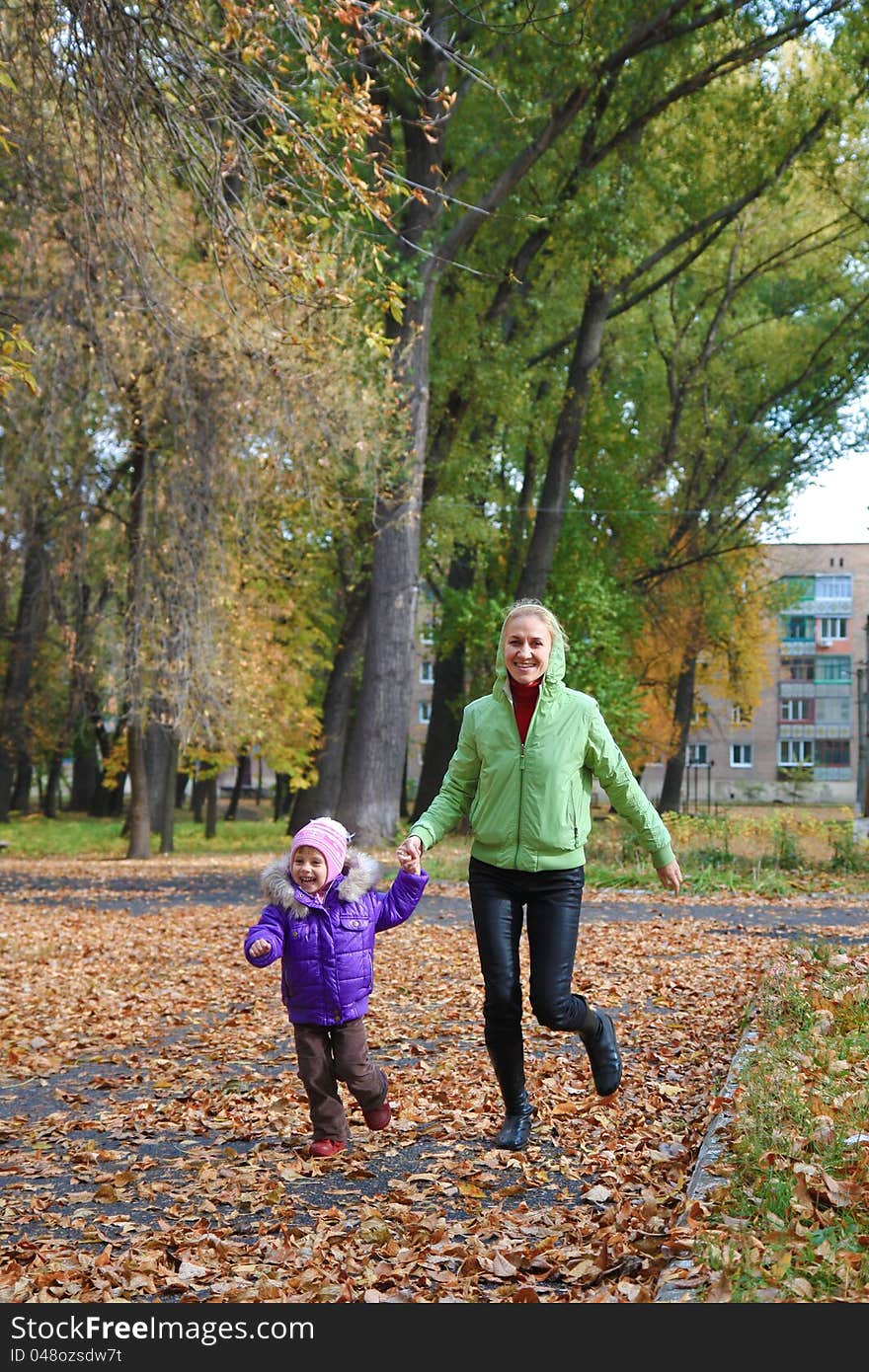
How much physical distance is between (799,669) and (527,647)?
73213mm

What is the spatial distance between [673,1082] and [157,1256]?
3.12 m

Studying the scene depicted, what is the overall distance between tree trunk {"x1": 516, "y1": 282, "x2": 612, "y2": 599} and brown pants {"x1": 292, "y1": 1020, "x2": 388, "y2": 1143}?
20.6 meters

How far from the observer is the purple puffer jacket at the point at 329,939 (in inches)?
223

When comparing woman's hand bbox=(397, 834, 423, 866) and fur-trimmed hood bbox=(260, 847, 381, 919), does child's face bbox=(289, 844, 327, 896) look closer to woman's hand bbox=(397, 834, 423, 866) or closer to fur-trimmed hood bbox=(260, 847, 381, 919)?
fur-trimmed hood bbox=(260, 847, 381, 919)

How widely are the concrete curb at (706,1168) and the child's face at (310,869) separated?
1.78 metres

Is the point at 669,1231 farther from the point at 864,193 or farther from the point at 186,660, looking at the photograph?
the point at 864,193

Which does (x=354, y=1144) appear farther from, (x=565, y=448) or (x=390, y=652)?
(x=565, y=448)

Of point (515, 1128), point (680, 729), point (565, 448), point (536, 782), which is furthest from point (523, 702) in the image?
point (680, 729)

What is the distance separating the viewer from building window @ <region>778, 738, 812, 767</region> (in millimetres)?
75062

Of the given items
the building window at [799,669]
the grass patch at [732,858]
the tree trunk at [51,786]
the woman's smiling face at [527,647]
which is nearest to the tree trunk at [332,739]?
the grass patch at [732,858]

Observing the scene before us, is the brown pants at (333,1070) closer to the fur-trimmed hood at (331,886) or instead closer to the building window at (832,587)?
the fur-trimmed hood at (331,886)

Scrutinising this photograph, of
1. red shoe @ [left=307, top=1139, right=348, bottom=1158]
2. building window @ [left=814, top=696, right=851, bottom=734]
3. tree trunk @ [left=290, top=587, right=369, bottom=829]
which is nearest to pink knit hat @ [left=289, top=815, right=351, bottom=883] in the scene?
red shoe @ [left=307, top=1139, right=348, bottom=1158]

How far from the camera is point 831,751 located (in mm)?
75938

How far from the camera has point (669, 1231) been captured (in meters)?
4.53
